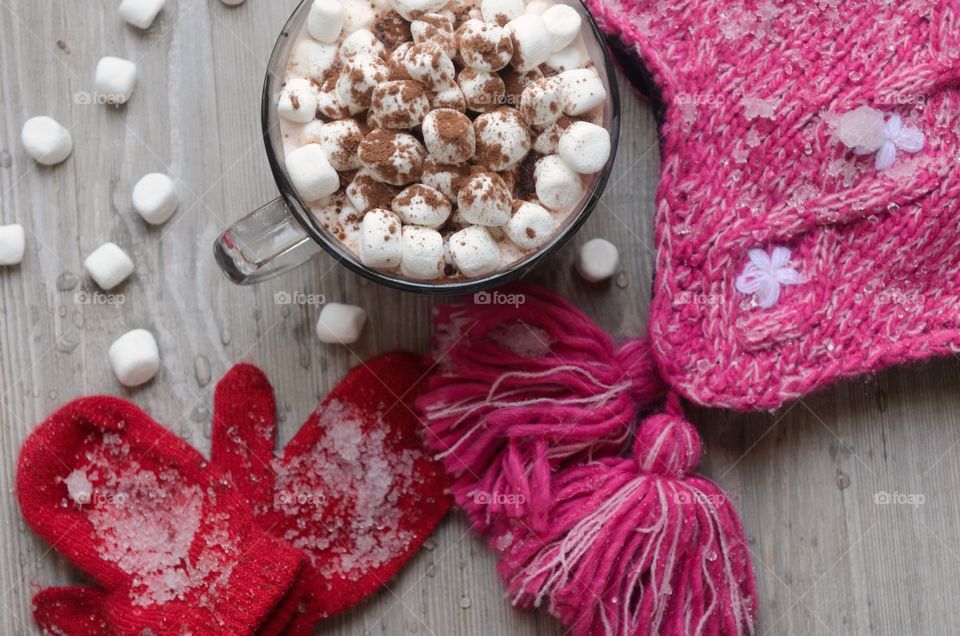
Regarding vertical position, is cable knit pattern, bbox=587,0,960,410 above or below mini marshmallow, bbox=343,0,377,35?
below

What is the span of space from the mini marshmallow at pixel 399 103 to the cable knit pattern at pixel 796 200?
0.88 ft

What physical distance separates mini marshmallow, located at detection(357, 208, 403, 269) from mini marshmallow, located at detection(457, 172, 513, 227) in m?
0.05

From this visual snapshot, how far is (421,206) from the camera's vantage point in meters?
0.69

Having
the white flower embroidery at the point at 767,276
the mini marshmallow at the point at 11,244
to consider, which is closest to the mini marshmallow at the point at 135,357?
the mini marshmallow at the point at 11,244

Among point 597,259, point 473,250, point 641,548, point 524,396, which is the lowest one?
point 641,548

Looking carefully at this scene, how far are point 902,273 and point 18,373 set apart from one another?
852 mm

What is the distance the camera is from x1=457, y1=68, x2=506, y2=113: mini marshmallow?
2.25 ft

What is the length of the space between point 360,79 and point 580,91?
0.17 metres

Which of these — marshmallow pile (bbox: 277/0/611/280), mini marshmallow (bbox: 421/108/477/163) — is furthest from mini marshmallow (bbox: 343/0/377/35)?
mini marshmallow (bbox: 421/108/477/163)

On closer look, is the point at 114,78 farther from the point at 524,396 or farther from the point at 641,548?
the point at 641,548

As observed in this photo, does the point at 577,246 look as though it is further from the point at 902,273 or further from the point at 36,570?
the point at 36,570

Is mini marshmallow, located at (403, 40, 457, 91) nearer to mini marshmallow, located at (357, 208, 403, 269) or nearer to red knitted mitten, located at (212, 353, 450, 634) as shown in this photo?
mini marshmallow, located at (357, 208, 403, 269)

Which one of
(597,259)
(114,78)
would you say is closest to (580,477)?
(597,259)

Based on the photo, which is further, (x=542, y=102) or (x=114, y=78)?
(x=114, y=78)
